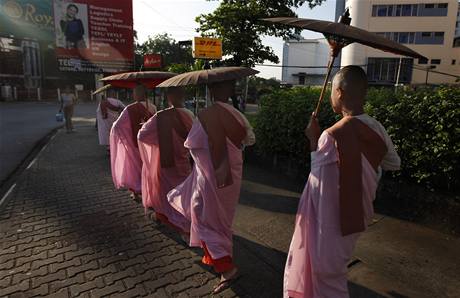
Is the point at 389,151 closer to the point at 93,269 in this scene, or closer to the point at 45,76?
the point at 93,269

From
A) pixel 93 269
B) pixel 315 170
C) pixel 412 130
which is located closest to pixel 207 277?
pixel 93 269

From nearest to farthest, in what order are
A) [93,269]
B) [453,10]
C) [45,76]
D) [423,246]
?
[93,269] < [423,246] < [453,10] < [45,76]

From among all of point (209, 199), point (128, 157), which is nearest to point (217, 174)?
point (209, 199)

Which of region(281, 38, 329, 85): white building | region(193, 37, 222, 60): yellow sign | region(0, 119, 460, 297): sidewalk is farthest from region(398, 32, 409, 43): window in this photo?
region(0, 119, 460, 297): sidewalk

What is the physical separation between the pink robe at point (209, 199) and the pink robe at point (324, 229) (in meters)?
0.87

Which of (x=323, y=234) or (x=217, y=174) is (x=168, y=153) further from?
(x=323, y=234)

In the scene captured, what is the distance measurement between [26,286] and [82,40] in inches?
678

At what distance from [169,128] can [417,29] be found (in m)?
42.1

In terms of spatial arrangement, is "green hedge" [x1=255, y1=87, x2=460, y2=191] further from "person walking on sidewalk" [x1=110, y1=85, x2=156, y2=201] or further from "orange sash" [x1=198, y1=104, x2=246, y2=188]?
"person walking on sidewalk" [x1=110, y1=85, x2=156, y2=201]

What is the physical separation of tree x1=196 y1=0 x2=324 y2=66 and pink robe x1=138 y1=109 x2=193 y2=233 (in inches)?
282

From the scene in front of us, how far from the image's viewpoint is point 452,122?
13.1 ft

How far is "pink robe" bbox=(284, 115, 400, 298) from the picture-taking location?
2.38 meters

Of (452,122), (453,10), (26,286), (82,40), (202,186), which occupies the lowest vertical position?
(26,286)

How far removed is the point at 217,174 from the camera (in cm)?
317
